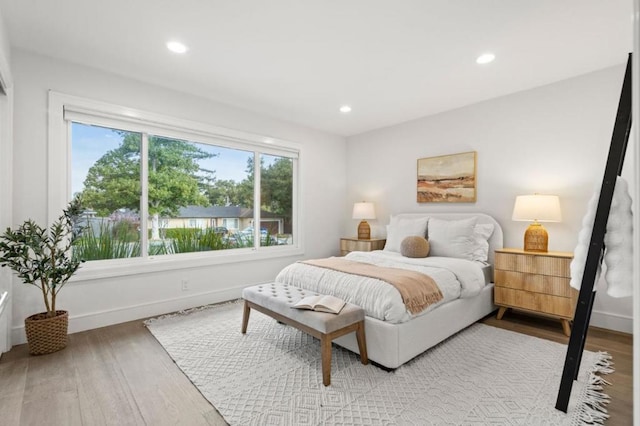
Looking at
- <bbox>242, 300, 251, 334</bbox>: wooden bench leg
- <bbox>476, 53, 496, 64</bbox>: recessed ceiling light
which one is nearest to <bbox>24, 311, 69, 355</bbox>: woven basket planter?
<bbox>242, 300, 251, 334</bbox>: wooden bench leg

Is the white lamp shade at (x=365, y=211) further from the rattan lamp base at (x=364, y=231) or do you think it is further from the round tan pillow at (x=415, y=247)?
the round tan pillow at (x=415, y=247)

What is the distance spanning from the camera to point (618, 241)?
154 cm

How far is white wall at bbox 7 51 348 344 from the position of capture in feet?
8.73

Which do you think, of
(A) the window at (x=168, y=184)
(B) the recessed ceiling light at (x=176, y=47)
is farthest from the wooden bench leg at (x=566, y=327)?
(B) the recessed ceiling light at (x=176, y=47)

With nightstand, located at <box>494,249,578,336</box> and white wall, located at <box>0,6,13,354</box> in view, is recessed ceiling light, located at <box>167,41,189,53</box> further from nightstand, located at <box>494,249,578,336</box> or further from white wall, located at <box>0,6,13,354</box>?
nightstand, located at <box>494,249,578,336</box>

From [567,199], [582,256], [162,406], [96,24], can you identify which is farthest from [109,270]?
[567,199]

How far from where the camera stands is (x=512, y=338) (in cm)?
278

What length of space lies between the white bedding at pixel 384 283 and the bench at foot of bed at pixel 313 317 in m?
0.13

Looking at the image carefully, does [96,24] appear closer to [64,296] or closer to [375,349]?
[64,296]

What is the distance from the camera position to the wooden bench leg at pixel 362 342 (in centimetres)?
226

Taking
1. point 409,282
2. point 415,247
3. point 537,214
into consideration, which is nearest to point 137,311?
point 409,282

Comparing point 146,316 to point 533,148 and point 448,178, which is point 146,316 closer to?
point 448,178

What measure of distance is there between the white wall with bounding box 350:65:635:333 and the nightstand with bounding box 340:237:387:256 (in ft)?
1.76

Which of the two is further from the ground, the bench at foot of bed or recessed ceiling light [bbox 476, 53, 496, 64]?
recessed ceiling light [bbox 476, 53, 496, 64]
